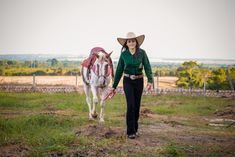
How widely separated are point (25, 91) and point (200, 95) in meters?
12.9

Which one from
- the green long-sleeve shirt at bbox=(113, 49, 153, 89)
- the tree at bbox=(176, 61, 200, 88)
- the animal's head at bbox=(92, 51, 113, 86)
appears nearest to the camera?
the green long-sleeve shirt at bbox=(113, 49, 153, 89)

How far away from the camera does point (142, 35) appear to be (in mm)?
7535

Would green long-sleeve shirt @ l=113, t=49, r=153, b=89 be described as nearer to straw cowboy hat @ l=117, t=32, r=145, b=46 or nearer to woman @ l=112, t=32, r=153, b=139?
woman @ l=112, t=32, r=153, b=139

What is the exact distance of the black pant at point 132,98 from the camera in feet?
24.4

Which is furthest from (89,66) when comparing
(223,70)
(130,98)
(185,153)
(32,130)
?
(223,70)

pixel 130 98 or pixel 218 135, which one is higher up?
pixel 130 98

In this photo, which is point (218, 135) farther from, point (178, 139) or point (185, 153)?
point (185, 153)

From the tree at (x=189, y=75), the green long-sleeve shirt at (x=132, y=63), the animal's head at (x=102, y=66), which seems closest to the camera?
the green long-sleeve shirt at (x=132, y=63)

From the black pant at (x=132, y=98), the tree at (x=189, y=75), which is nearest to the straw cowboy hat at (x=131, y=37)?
the black pant at (x=132, y=98)

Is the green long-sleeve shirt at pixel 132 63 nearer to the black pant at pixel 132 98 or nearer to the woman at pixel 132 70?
the woman at pixel 132 70

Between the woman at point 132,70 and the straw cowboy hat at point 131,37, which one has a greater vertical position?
the straw cowboy hat at point 131,37

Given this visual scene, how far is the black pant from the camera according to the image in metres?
7.44

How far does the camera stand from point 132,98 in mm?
7438

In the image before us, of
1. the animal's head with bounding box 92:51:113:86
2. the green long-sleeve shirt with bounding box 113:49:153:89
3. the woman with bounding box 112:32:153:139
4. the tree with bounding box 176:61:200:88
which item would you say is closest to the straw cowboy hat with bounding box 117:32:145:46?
the woman with bounding box 112:32:153:139
